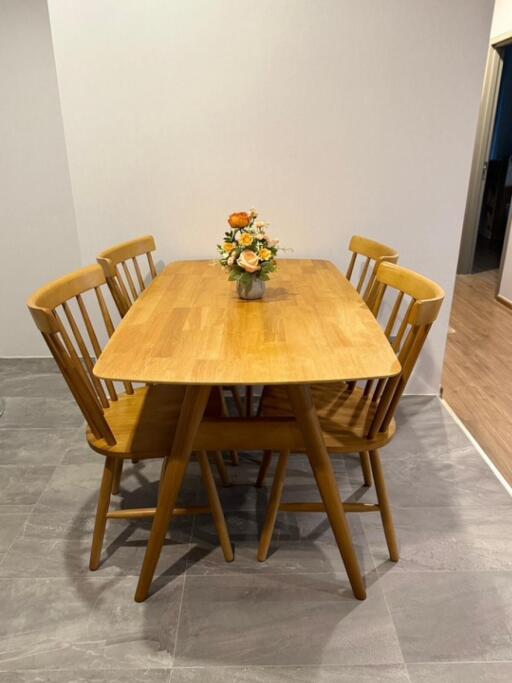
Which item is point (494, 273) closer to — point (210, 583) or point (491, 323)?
point (491, 323)

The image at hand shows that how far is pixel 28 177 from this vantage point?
114 inches

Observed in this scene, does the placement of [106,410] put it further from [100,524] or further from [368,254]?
[368,254]

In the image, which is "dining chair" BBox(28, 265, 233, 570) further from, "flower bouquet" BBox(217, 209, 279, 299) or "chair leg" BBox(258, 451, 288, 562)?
"flower bouquet" BBox(217, 209, 279, 299)

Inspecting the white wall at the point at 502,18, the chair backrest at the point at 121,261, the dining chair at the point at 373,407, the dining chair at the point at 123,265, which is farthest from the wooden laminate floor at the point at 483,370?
the white wall at the point at 502,18

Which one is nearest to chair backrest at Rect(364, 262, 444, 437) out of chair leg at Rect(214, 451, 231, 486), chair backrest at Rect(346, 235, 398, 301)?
chair backrest at Rect(346, 235, 398, 301)

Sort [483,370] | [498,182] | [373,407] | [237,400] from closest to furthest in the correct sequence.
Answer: [373,407] → [237,400] → [483,370] → [498,182]

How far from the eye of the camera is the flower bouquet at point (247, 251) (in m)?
1.68

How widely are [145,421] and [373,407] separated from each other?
745 mm

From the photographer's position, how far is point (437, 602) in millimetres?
1542

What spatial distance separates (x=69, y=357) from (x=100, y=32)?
1.61m

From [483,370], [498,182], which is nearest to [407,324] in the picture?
[483,370]

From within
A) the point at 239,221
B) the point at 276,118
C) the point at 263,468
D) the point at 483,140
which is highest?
the point at 276,118

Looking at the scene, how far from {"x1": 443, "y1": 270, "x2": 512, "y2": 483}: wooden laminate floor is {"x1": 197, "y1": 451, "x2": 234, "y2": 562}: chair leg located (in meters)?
1.18

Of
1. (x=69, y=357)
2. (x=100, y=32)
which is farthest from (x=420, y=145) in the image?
(x=69, y=357)
